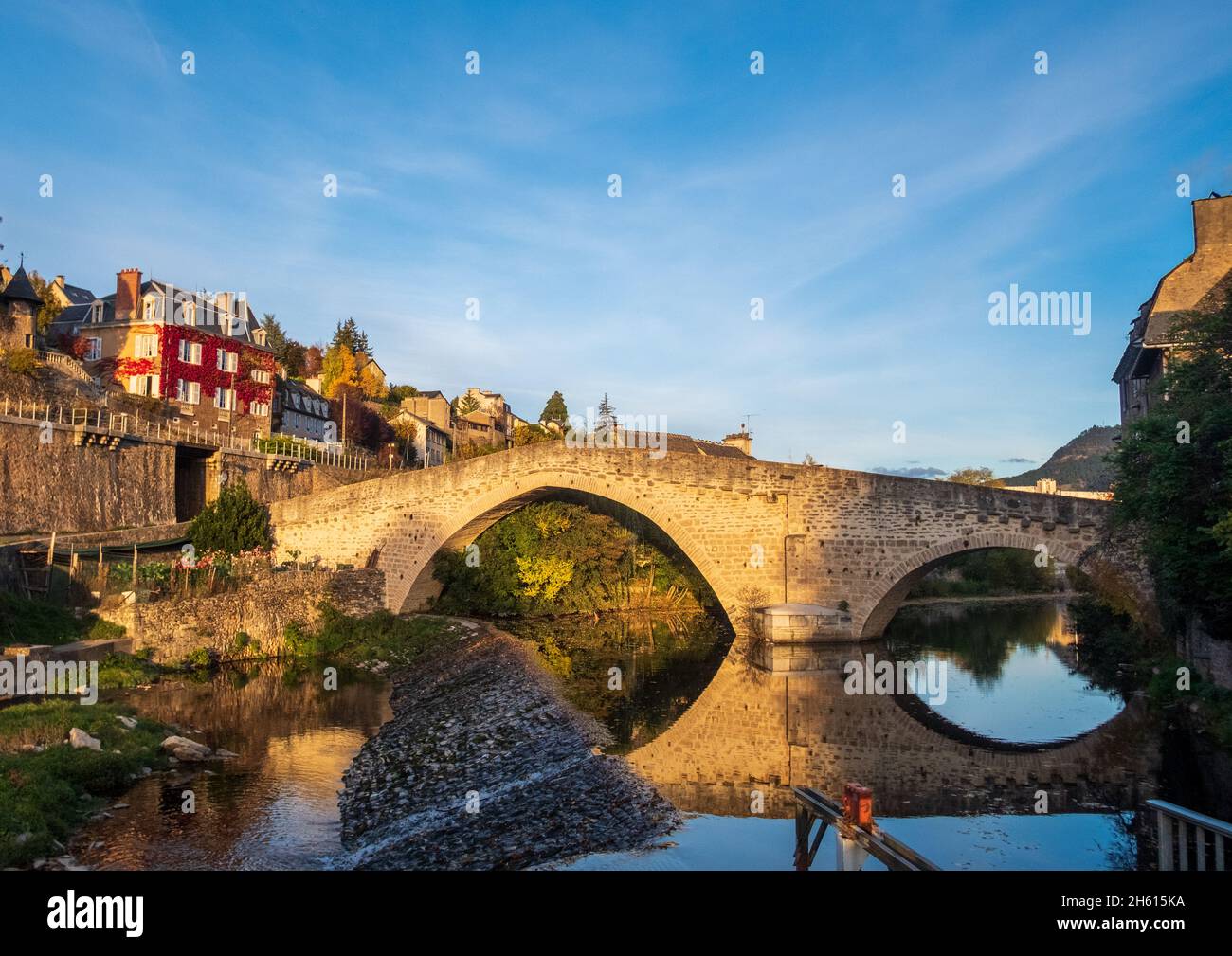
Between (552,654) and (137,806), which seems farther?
(552,654)

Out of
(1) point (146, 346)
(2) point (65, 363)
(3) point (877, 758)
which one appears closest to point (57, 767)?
(3) point (877, 758)

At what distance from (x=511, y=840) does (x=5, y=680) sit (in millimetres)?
10438

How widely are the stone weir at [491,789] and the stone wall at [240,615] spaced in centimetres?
574

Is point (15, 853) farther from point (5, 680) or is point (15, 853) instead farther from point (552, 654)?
point (552, 654)

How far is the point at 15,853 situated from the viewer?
731 centimetres

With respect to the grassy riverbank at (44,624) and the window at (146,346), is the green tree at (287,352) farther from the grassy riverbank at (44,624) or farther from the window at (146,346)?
the grassy riverbank at (44,624)

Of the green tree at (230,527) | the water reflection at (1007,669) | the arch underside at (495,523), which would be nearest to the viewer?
the water reflection at (1007,669)

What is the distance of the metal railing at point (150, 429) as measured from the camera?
27656mm

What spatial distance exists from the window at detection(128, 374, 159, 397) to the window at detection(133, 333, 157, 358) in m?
0.95

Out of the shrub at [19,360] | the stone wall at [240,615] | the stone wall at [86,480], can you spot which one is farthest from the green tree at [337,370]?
the stone wall at [240,615]

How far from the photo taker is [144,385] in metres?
37.7

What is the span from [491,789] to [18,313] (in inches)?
1408

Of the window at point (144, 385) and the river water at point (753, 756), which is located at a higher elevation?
the window at point (144, 385)
